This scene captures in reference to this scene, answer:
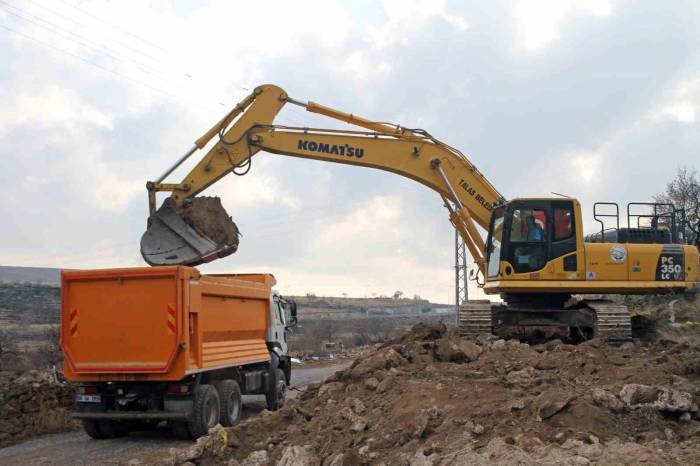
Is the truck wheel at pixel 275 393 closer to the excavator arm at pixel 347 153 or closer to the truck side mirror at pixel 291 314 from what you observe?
the truck side mirror at pixel 291 314

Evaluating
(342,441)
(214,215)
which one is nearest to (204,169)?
(214,215)

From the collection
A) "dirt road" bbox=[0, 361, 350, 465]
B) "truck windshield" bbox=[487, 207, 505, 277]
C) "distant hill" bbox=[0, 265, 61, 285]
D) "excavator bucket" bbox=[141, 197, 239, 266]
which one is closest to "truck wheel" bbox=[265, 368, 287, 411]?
"dirt road" bbox=[0, 361, 350, 465]

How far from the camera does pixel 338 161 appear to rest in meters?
15.8

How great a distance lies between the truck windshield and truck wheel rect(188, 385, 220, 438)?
6.29 m

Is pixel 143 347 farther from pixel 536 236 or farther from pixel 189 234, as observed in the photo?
pixel 536 236

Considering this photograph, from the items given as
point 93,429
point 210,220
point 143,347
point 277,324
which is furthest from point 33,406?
point 277,324

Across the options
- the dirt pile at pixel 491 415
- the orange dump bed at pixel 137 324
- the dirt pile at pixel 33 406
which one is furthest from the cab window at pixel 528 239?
the dirt pile at pixel 33 406

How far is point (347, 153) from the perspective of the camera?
15.7 meters

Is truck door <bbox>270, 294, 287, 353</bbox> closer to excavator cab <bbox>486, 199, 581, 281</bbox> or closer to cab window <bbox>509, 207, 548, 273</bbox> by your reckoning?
excavator cab <bbox>486, 199, 581, 281</bbox>

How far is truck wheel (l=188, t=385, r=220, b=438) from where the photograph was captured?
10625 millimetres

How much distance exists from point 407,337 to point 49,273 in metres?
64.1

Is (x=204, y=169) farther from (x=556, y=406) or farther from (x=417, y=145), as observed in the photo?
(x=556, y=406)

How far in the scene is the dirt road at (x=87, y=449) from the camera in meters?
9.68

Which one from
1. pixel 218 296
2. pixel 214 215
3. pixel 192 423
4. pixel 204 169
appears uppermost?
pixel 204 169
